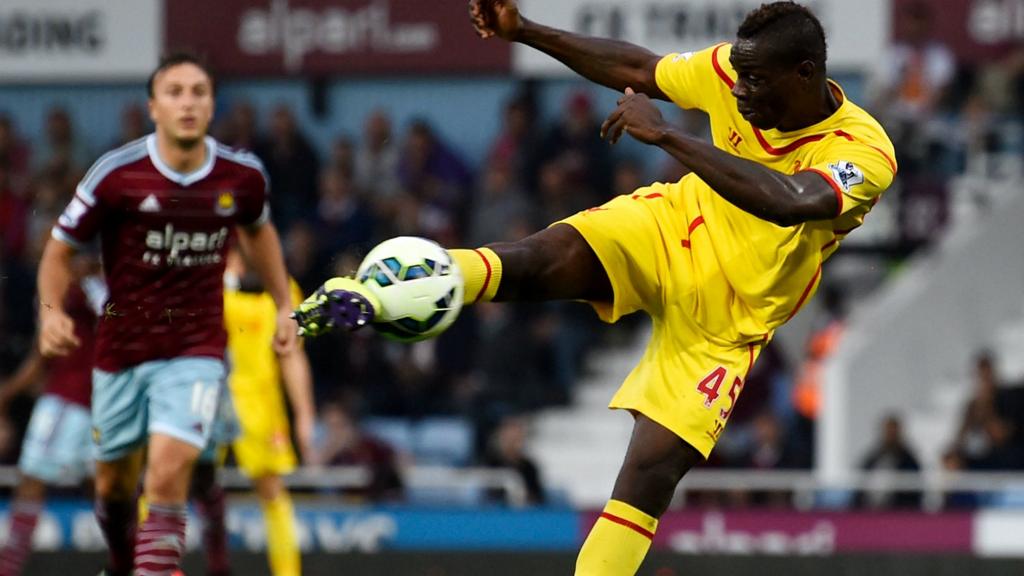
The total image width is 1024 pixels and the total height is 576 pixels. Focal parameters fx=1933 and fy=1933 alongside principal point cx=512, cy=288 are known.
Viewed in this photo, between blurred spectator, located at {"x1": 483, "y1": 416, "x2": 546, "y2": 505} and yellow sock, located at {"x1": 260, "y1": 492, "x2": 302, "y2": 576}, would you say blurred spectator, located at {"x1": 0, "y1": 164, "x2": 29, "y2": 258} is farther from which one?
yellow sock, located at {"x1": 260, "y1": 492, "x2": 302, "y2": 576}

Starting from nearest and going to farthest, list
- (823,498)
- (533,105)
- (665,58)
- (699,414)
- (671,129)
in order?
(671,129), (699,414), (665,58), (823,498), (533,105)

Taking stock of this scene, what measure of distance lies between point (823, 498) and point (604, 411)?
271cm

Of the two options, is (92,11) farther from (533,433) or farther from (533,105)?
(533,433)

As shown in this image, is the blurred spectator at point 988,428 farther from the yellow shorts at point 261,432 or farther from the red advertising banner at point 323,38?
the yellow shorts at point 261,432

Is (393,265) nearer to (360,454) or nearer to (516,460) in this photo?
(516,460)

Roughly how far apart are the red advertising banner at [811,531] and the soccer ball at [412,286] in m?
6.27

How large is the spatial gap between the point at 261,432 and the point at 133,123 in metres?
5.05

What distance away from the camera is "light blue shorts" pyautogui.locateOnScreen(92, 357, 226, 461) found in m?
7.31

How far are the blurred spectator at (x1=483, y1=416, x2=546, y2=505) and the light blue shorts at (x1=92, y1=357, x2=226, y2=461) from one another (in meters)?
5.59

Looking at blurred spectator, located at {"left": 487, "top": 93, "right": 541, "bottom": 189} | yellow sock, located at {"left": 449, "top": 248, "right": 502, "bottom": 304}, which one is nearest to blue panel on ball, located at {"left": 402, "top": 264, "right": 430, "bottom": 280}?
yellow sock, located at {"left": 449, "top": 248, "right": 502, "bottom": 304}

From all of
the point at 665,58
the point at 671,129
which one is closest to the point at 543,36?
the point at 665,58

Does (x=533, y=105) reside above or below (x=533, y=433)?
above

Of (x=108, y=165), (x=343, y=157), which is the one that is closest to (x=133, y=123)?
(x=343, y=157)

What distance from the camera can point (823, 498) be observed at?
13.1 m
